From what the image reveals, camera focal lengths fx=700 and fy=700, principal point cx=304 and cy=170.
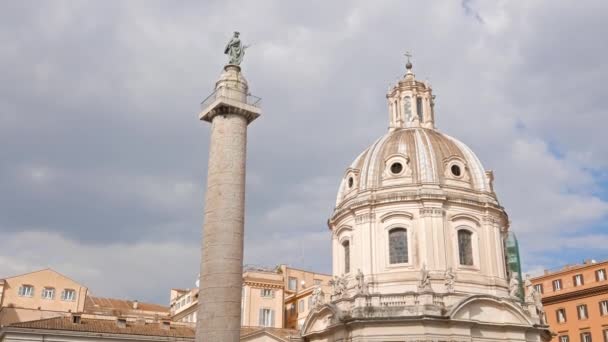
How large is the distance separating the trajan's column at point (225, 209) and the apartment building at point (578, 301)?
4317cm

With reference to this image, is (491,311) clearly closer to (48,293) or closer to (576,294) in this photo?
(576,294)

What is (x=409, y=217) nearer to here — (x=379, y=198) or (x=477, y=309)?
(x=379, y=198)

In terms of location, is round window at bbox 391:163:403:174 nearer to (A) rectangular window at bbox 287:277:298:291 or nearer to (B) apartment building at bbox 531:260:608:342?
(A) rectangular window at bbox 287:277:298:291

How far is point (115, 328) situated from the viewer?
45.6m

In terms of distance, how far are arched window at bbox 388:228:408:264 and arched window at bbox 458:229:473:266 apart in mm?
3566

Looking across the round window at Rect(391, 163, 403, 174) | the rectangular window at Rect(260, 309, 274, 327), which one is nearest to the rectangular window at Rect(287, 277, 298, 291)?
the rectangular window at Rect(260, 309, 274, 327)

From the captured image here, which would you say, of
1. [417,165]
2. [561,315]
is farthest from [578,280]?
[417,165]

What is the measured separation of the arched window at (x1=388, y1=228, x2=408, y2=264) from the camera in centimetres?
4528

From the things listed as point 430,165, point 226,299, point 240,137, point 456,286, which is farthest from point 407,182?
point 226,299

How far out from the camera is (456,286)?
43.5m

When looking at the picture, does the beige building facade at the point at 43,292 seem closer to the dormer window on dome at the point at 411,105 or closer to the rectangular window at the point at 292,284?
the rectangular window at the point at 292,284

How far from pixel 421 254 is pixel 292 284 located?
22724mm

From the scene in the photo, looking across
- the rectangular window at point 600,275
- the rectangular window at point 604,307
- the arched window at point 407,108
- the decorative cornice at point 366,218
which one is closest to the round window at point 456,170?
the decorative cornice at point 366,218

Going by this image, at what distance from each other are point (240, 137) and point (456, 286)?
20538mm
